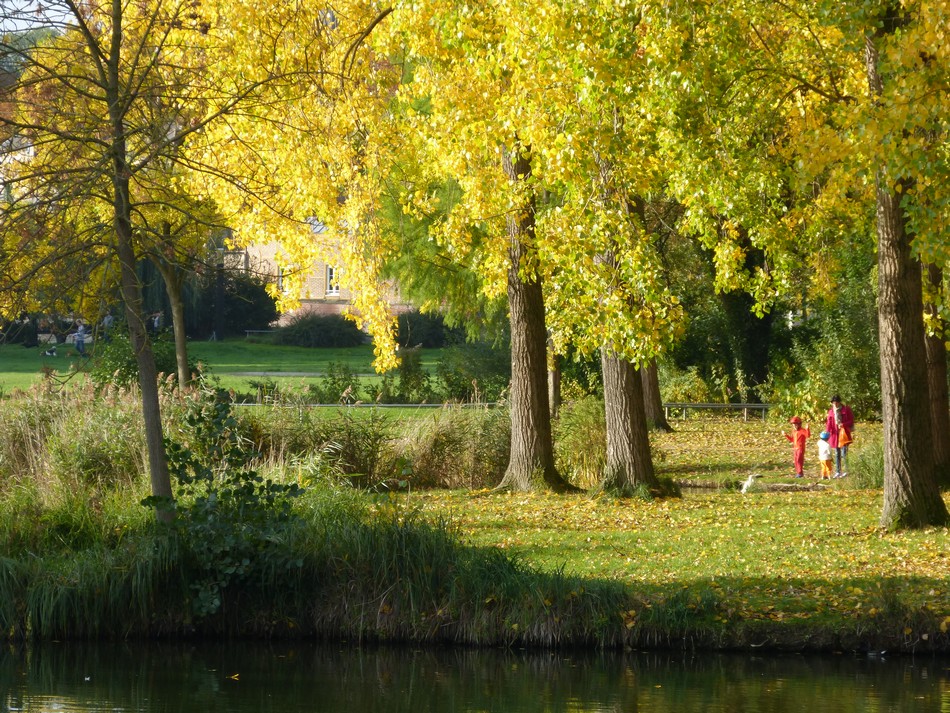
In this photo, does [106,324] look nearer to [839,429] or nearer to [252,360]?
[839,429]

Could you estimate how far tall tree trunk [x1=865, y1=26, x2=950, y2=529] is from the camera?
1352cm

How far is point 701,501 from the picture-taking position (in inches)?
641

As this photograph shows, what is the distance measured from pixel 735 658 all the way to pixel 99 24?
9525 millimetres

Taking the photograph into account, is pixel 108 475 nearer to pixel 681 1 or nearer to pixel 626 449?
pixel 626 449

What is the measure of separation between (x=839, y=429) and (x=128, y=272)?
1209 cm

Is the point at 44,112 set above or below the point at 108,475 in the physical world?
above

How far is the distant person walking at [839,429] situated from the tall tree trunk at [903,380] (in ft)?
16.4

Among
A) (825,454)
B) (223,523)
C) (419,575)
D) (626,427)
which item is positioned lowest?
(419,575)

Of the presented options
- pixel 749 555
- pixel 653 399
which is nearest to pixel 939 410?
pixel 749 555

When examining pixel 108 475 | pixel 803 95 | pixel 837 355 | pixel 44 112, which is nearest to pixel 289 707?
pixel 44 112

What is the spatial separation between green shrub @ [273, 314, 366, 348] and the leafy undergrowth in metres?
40.5

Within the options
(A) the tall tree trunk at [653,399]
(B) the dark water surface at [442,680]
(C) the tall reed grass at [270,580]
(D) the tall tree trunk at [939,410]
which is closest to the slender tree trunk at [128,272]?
(C) the tall reed grass at [270,580]

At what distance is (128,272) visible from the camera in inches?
421

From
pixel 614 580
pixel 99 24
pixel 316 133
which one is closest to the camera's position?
pixel 614 580
